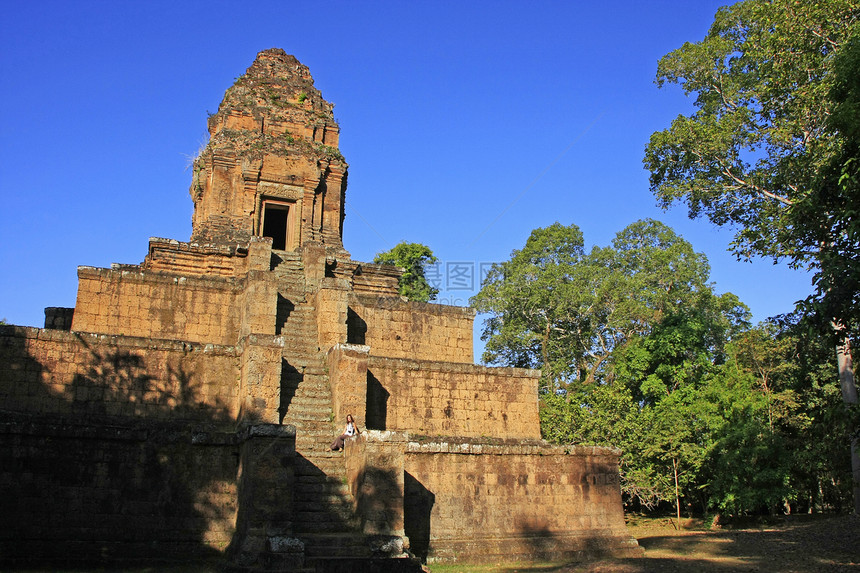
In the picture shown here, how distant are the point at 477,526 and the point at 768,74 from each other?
15.0 m

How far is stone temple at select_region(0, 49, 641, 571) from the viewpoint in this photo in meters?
12.0

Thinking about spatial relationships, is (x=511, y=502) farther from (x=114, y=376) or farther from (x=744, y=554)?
(x=114, y=376)

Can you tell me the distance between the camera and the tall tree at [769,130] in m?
14.3

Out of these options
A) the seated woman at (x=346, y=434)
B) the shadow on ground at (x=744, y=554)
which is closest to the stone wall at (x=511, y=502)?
the shadow on ground at (x=744, y=554)

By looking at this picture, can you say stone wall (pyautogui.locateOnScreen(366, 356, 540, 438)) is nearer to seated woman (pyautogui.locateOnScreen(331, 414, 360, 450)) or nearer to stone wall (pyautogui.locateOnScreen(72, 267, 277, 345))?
seated woman (pyautogui.locateOnScreen(331, 414, 360, 450))

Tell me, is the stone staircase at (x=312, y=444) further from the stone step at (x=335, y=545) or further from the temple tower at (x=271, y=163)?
the temple tower at (x=271, y=163)

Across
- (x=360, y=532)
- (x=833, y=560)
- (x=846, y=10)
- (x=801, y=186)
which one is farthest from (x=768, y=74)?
(x=360, y=532)

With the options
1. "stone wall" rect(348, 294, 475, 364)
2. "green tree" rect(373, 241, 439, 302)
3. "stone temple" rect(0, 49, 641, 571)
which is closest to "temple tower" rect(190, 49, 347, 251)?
"stone temple" rect(0, 49, 641, 571)

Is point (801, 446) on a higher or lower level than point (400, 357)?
lower

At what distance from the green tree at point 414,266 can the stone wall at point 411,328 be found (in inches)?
781

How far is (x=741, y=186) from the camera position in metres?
22.3

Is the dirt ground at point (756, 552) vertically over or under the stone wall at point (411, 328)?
under

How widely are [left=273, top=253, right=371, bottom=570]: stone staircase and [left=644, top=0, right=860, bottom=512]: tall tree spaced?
351 inches

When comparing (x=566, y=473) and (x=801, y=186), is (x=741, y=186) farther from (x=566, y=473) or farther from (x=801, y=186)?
(x=566, y=473)
